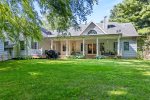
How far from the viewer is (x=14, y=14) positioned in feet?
39.5

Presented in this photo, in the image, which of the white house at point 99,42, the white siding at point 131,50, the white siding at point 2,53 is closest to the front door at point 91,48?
the white house at point 99,42

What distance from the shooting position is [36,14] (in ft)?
40.1

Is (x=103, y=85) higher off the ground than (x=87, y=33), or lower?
lower

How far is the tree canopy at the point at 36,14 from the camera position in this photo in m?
8.84

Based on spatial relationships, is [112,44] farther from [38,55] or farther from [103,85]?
[103,85]

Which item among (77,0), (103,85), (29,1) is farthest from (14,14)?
(103,85)

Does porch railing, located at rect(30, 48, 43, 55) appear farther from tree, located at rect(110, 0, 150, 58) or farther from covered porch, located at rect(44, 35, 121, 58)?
tree, located at rect(110, 0, 150, 58)

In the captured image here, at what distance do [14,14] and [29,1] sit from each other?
1870mm

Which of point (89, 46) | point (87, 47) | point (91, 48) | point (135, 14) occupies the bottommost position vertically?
point (91, 48)

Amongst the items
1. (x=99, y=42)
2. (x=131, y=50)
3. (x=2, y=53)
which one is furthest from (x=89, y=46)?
(x=2, y=53)

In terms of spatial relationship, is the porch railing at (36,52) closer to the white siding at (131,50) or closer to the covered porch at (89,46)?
the covered porch at (89,46)

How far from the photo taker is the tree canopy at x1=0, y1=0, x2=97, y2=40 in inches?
348

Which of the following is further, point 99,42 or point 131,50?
point 99,42

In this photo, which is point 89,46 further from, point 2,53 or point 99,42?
point 2,53
